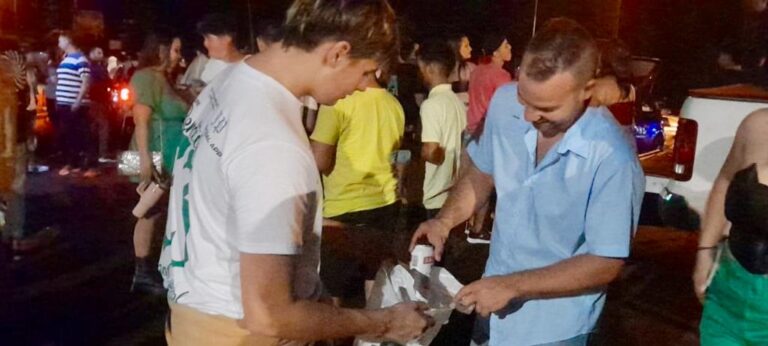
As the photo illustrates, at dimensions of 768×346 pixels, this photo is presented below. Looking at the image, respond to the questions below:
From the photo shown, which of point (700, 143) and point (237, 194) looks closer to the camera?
point (237, 194)

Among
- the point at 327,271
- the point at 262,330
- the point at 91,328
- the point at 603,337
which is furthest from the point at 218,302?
the point at 603,337

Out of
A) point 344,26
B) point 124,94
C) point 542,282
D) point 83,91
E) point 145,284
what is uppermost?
point 344,26

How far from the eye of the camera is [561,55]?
2.57 metres

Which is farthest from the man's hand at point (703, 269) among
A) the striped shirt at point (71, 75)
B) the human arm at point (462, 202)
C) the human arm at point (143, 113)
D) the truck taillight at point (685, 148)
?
the striped shirt at point (71, 75)

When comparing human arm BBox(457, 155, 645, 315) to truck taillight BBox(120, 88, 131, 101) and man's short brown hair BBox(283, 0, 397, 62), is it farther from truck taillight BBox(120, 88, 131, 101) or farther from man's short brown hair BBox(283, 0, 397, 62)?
truck taillight BBox(120, 88, 131, 101)

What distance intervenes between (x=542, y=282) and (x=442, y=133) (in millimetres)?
3610

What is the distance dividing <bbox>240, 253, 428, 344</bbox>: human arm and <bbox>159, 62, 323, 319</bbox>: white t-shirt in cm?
4

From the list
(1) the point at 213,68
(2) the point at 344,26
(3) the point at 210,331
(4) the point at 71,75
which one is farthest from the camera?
(4) the point at 71,75

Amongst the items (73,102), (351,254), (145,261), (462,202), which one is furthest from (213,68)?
(73,102)

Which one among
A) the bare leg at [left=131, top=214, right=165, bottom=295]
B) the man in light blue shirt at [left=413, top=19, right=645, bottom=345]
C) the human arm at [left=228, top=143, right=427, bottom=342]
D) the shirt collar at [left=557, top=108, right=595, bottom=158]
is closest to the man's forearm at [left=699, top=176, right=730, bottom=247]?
the man in light blue shirt at [left=413, top=19, right=645, bottom=345]

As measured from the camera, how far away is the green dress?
5930 mm

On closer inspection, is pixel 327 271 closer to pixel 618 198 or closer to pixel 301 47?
pixel 618 198

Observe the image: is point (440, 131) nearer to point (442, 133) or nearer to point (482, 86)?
point (442, 133)

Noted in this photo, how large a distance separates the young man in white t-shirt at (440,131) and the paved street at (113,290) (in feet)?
2.64
